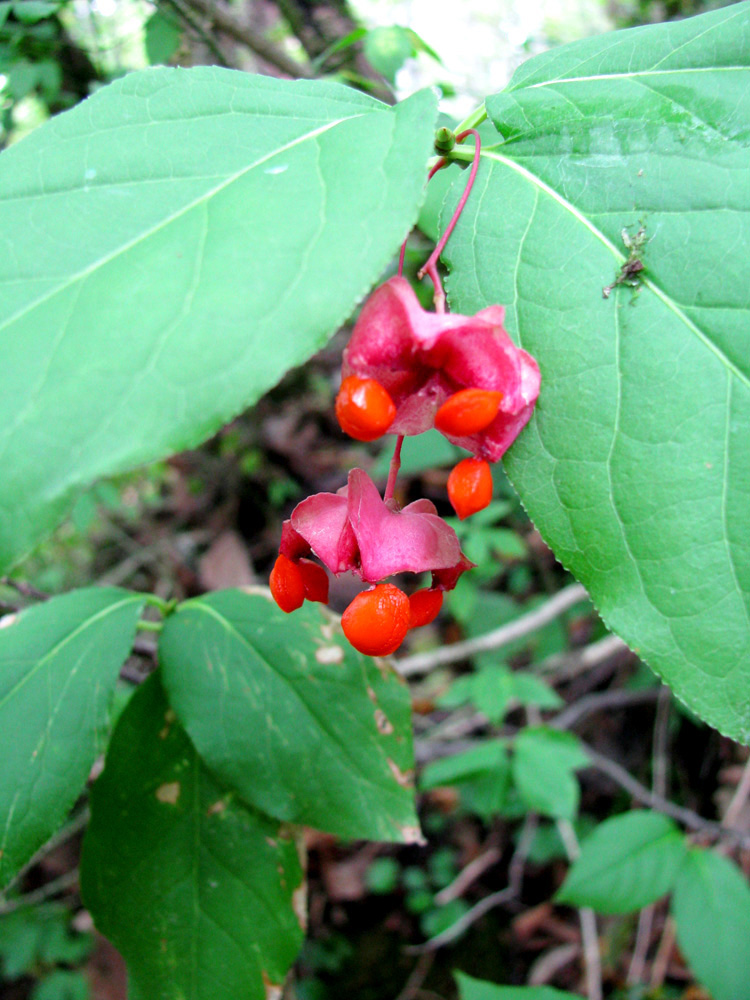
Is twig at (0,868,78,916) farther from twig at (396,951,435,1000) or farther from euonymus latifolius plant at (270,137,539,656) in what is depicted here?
euonymus latifolius plant at (270,137,539,656)

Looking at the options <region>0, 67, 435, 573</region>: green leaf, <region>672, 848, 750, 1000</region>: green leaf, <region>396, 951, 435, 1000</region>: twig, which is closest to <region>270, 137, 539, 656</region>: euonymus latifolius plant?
<region>0, 67, 435, 573</region>: green leaf

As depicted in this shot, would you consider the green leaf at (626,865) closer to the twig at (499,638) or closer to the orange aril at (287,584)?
the twig at (499,638)

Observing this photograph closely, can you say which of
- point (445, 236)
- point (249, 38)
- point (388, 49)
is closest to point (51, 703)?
point (445, 236)

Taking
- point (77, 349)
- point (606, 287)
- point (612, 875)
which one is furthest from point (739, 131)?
point (612, 875)

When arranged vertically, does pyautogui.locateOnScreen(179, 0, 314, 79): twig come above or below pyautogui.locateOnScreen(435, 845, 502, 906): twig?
above

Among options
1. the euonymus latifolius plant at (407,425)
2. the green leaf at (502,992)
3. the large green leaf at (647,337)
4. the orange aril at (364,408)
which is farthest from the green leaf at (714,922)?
the orange aril at (364,408)

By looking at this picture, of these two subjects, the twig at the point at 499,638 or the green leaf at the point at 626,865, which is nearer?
the green leaf at the point at 626,865
